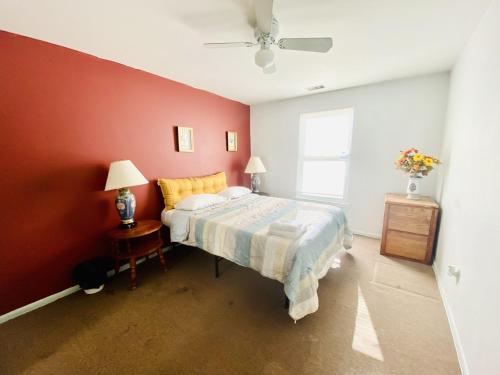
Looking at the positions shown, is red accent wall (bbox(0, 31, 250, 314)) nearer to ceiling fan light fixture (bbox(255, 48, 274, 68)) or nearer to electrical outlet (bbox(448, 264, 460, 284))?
ceiling fan light fixture (bbox(255, 48, 274, 68))

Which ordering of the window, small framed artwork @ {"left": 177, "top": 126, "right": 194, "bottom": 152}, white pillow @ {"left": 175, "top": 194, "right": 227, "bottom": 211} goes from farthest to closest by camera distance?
the window, small framed artwork @ {"left": 177, "top": 126, "right": 194, "bottom": 152}, white pillow @ {"left": 175, "top": 194, "right": 227, "bottom": 211}

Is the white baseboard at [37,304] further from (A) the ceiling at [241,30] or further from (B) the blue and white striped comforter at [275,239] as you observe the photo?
(A) the ceiling at [241,30]

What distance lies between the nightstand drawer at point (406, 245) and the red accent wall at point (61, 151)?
3.16 m

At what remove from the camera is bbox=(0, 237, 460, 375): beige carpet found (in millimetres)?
1290

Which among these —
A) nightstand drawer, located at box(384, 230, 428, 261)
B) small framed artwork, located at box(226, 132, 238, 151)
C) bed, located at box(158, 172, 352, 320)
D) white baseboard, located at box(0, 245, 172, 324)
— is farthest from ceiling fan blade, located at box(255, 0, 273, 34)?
white baseboard, located at box(0, 245, 172, 324)

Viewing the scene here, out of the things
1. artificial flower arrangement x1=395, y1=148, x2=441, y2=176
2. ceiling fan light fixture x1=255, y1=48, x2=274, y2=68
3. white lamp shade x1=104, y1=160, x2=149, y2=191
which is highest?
ceiling fan light fixture x1=255, y1=48, x2=274, y2=68

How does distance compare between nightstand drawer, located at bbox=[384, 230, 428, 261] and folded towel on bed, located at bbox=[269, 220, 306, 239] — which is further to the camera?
nightstand drawer, located at bbox=[384, 230, 428, 261]

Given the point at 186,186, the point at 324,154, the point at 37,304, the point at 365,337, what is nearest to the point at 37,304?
the point at 37,304

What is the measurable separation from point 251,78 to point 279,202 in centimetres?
175

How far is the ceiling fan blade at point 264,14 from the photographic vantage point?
1162 mm

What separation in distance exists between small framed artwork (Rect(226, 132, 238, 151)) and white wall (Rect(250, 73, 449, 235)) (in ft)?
2.72

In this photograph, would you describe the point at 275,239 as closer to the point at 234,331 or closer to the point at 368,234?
the point at 234,331

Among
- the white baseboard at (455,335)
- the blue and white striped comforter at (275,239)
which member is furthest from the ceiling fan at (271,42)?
the white baseboard at (455,335)

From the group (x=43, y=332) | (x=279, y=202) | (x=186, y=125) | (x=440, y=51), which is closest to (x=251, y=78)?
(x=186, y=125)
